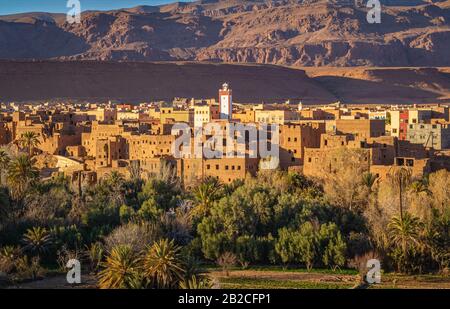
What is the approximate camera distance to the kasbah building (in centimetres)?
3672

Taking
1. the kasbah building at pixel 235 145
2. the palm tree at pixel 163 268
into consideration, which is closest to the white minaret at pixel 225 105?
the kasbah building at pixel 235 145

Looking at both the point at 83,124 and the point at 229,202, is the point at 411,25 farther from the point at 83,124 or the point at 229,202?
the point at 229,202

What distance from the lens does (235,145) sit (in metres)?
39.6

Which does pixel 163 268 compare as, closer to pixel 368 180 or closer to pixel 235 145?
pixel 368 180

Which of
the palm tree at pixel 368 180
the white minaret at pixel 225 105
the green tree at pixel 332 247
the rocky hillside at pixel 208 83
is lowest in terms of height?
the green tree at pixel 332 247

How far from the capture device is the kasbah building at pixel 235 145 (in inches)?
1446

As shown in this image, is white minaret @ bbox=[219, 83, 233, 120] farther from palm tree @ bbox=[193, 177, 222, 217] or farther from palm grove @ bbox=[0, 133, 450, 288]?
palm tree @ bbox=[193, 177, 222, 217]

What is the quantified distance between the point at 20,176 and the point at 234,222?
8.01 meters

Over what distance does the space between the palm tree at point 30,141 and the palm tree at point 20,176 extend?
13020mm

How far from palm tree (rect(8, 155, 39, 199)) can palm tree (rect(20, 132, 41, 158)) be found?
13020 millimetres

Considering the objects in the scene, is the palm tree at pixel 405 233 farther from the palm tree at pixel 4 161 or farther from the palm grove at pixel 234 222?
the palm tree at pixel 4 161

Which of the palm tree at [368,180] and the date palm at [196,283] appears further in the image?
the palm tree at [368,180]

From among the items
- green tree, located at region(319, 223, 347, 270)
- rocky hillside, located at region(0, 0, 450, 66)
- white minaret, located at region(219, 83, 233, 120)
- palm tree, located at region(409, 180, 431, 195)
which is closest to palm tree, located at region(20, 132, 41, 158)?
white minaret, located at region(219, 83, 233, 120)

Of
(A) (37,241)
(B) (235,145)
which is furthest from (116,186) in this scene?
(A) (37,241)
